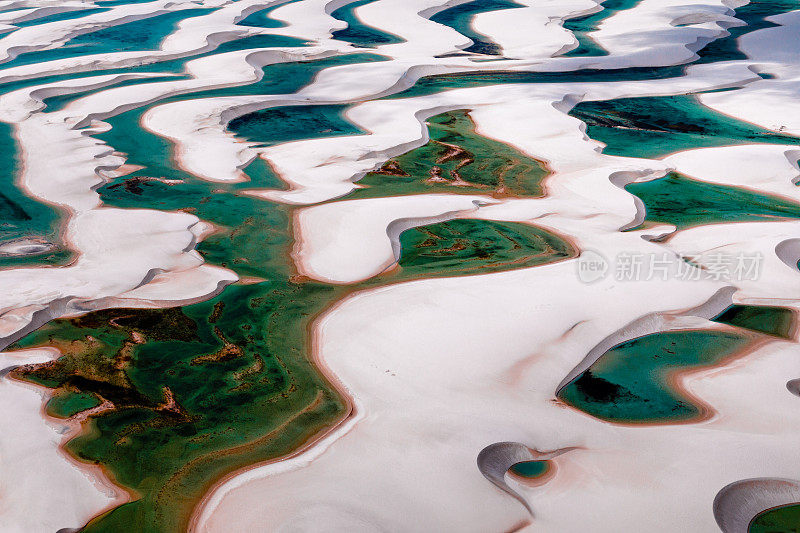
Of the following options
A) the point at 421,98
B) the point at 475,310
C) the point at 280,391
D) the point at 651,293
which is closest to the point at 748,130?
the point at 421,98

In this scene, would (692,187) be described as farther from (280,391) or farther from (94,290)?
(94,290)

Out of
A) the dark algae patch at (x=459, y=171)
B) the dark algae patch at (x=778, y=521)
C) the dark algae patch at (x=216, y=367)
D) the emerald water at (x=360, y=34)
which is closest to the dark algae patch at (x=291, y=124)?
the dark algae patch at (x=459, y=171)

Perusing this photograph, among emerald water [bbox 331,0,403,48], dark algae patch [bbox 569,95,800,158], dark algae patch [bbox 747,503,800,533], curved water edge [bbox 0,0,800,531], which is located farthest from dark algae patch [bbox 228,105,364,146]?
dark algae patch [bbox 747,503,800,533]

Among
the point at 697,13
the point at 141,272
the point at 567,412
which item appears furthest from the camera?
the point at 697,13

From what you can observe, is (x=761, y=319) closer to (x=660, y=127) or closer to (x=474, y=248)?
(x=474, y=248)

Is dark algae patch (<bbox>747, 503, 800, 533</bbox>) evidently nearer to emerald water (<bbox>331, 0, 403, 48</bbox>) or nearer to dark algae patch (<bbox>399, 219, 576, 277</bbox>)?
dark algae patch (<bbox>399, 219, 576, 277</bbox>)

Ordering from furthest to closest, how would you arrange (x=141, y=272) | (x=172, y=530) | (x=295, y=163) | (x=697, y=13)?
(x=697, y=13) < (x=295, y=163) < (x=141, y=272) < (x=172, y=530)

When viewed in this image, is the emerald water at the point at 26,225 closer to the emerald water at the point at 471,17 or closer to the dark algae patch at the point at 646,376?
the dark algae patch at the point at 646,376

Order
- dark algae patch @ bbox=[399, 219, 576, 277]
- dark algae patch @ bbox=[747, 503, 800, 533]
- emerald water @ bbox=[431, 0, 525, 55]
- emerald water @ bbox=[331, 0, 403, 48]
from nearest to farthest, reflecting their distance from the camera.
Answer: dark algae patch @ bbox=[747, 503, 800, 533] → dark algae patch @ bbox=[399, 219, 576, 277] → emerald water @ bbox=[431, 0, 525, 55] → emerald water @ bbox=[331, 0, 403, 48]
